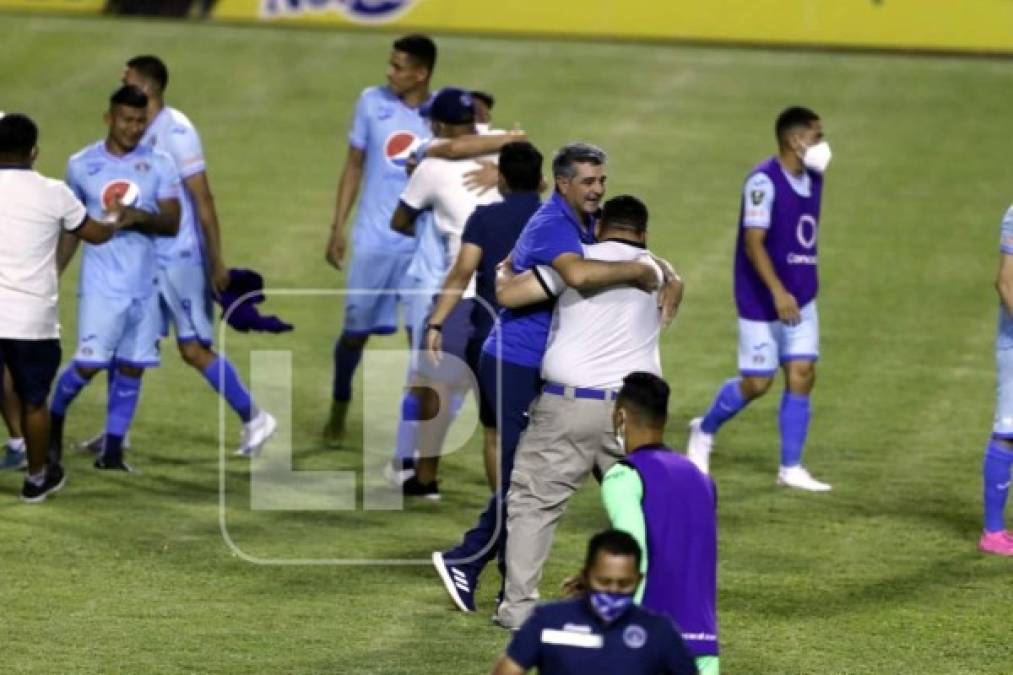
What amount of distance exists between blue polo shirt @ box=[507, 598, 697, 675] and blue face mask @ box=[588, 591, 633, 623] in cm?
2

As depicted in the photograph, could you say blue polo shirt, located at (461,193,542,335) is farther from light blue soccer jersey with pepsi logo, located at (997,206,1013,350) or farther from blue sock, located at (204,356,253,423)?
blue sock, located at (204,356,253,423)

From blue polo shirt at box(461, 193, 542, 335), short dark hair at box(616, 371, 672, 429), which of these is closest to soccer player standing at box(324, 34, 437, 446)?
blue polo shirt at box(461, 193, 542, 335)

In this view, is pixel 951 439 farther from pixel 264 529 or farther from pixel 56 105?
pixel 56 105

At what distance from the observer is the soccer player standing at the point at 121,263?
1346 cm

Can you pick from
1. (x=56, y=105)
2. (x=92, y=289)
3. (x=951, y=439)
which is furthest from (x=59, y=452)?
(x=56, y=105)

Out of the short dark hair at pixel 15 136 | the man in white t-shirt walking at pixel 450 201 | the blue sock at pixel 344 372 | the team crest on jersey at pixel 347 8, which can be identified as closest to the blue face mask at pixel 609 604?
the man in white t-shirt walking at pixel 450 201

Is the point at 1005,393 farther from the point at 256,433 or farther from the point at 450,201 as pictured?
the point at 256,433

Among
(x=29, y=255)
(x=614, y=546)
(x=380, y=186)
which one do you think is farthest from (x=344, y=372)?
(x=614, y=546)

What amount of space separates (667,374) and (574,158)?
24.1 feet

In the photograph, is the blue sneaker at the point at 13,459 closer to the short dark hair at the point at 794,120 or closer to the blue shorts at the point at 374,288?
the blue shorts at the point at 374,288

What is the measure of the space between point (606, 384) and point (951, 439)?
6107mm

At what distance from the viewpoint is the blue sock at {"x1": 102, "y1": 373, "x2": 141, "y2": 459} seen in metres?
13.9

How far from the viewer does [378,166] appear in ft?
48.8

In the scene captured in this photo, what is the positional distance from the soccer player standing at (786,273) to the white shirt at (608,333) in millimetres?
3742
